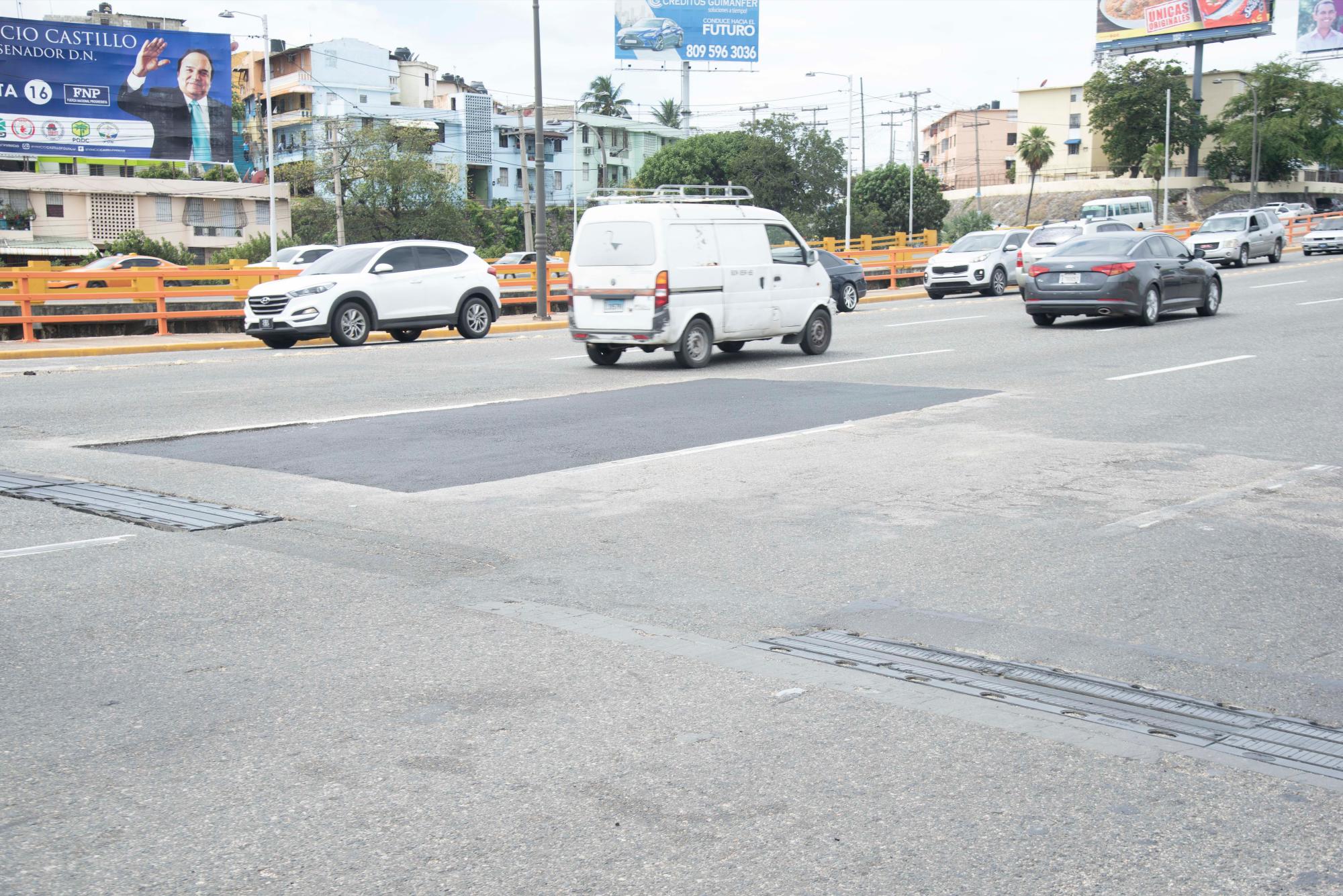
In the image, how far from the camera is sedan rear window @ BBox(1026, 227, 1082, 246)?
113ft

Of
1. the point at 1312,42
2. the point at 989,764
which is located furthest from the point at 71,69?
the point at 1312,42

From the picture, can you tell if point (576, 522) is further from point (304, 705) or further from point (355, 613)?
point (304, 705)

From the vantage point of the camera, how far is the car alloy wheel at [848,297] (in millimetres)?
31297

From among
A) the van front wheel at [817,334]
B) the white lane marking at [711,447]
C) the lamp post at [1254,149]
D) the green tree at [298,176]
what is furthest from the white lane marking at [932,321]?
the lamp post at [1254,149]

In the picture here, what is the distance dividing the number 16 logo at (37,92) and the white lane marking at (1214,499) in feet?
154

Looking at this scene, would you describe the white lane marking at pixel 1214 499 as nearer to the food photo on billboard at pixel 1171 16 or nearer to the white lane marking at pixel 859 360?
the white lane marking at pixel 859 360

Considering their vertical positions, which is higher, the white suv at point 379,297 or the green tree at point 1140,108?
the green tree at point 1140,108

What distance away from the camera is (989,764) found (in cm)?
418

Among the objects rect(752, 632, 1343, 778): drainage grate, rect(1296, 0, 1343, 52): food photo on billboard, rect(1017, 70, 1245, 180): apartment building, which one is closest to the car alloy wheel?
rect(752, 632, 1343, 778): drainage grate

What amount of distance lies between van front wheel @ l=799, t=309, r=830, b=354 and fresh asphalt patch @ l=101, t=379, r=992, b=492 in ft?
13.2

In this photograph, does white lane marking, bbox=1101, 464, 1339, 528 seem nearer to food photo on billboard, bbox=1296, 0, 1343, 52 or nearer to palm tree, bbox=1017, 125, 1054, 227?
food photo on billboard, bbox=1296, 0, 1343, 52

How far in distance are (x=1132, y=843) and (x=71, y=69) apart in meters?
50.8

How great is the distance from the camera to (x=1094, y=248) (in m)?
22.4

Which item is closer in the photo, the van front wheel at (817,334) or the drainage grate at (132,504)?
the drainage grate at (132,504)
